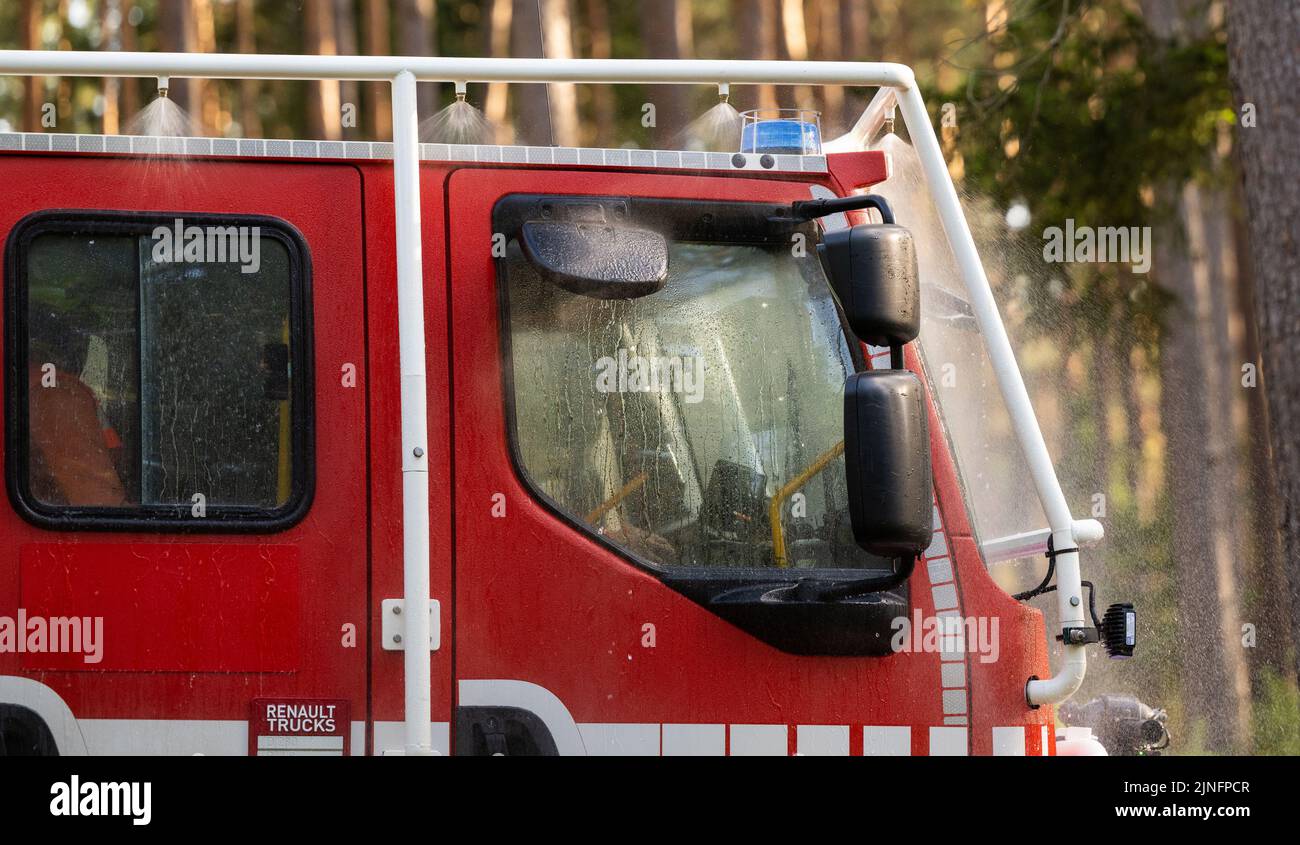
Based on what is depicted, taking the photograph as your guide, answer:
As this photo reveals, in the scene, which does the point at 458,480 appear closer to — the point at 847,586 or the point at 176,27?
the point at 847,586

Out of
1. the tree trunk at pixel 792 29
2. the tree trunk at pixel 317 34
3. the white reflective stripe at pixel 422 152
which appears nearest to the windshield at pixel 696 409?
the white reflective stripe at pixel 422 152

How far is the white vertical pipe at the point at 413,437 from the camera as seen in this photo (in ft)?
11.1

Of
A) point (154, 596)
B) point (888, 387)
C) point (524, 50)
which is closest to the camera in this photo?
point (888, 387)

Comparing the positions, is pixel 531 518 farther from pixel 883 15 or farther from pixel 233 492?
pixel 883 15

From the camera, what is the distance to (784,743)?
3611mm

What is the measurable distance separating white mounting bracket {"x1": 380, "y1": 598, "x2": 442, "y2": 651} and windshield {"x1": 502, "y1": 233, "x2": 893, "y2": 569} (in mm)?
391

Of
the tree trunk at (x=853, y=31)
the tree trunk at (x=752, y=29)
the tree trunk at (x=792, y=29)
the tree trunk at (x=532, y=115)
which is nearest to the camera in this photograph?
the tree trunk at (x=532, y=115)

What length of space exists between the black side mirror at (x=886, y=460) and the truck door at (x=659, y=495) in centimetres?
45

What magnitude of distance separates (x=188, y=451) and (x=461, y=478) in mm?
638

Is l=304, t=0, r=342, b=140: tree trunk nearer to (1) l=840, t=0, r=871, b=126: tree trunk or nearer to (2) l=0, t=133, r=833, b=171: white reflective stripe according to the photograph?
(1) l=840, t=0, r=871, b=126: tree trunk

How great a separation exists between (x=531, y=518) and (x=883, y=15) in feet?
106

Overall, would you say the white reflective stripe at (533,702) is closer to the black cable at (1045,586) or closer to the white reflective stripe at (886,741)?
the white reflective stripe at (886,741)
